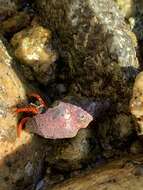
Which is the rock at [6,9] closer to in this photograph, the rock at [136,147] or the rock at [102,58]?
the rock at [102,58]

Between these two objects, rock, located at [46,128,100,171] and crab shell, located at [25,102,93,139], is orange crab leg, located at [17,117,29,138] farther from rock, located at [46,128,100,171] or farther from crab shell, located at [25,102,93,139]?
rock, located at [46,128,100,171]

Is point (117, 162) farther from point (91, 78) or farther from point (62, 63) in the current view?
point (62, 63)

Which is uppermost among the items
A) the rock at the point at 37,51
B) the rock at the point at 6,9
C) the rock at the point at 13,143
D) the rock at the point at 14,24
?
the rock at the point at 6,9

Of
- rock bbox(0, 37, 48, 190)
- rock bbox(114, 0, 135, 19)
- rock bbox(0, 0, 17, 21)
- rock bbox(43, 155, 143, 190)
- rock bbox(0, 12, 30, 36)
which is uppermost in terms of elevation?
rock bbox(0, 0, 17, 21)

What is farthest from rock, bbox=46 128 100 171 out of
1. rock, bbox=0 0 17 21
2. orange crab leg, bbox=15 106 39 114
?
rock, bbox=0 0 17 21

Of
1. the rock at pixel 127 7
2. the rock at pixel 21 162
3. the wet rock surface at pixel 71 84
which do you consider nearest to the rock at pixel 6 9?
the wet rock surface at pixel 71 84

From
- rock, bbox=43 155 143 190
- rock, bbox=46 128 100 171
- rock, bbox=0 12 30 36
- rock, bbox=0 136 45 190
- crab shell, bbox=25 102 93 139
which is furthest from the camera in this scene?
rock, bbox=0 12 30 36
